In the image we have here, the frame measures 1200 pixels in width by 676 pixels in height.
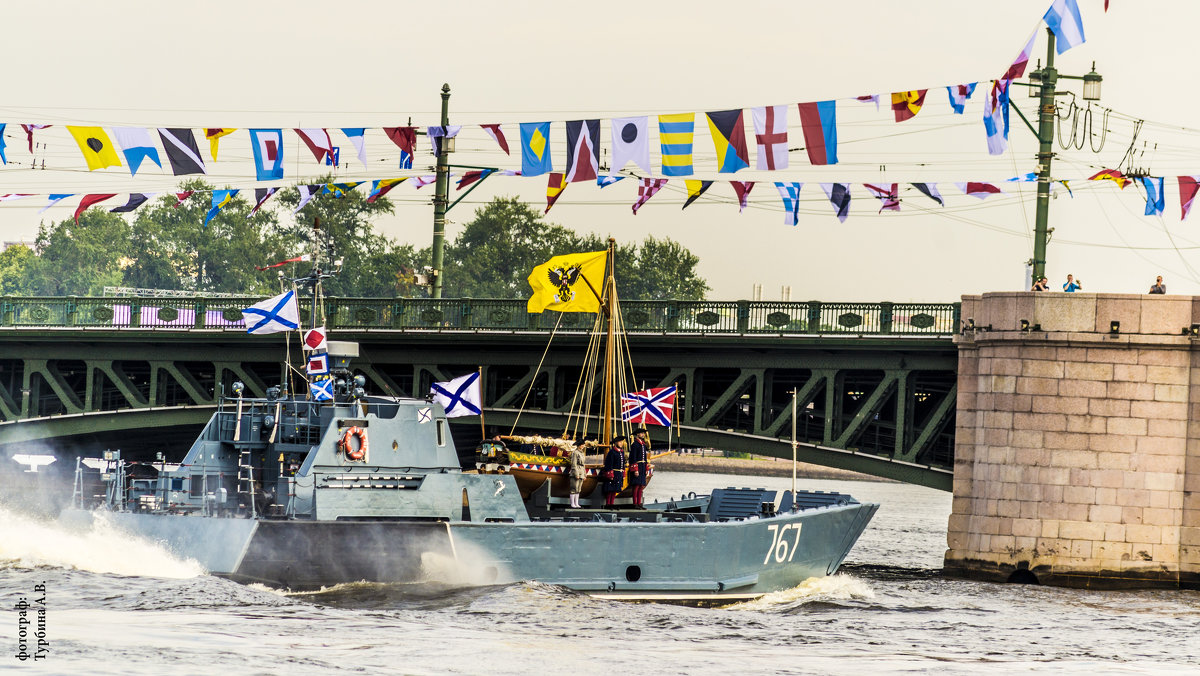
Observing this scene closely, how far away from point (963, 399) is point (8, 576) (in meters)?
23.5

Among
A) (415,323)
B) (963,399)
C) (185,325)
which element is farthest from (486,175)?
(963,399)

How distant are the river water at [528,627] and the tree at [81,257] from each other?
80.8 m

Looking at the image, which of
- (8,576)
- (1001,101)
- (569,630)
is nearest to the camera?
(569,630)

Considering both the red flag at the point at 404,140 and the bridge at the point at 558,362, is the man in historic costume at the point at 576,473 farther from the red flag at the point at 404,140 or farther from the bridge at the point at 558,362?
the red flag at the point at 404,140

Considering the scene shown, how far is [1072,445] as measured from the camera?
39406 mm

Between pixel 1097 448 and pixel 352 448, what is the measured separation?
61.5ft

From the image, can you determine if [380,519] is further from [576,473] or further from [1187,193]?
[1187,193]

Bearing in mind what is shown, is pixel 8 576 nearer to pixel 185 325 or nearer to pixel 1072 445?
pixel 185 325

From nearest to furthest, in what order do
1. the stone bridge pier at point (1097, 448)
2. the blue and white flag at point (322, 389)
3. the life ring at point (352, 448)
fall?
the life ring at point (352, 448), the blue and white flag at point (322, 389), the stone bridge pier at point (1097, 448)

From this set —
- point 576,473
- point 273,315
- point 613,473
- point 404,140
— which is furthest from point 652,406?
point 273,315

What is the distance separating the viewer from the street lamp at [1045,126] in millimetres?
40219

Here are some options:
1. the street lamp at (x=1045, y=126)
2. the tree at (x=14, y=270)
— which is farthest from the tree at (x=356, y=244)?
the street lamp at (x=1045, y=126)

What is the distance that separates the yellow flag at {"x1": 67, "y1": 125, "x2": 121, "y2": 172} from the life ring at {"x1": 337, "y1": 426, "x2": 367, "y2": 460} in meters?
13.1

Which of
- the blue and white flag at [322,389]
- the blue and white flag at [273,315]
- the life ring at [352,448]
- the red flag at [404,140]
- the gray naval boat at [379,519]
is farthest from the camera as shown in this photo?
the red flag at [404,140]
